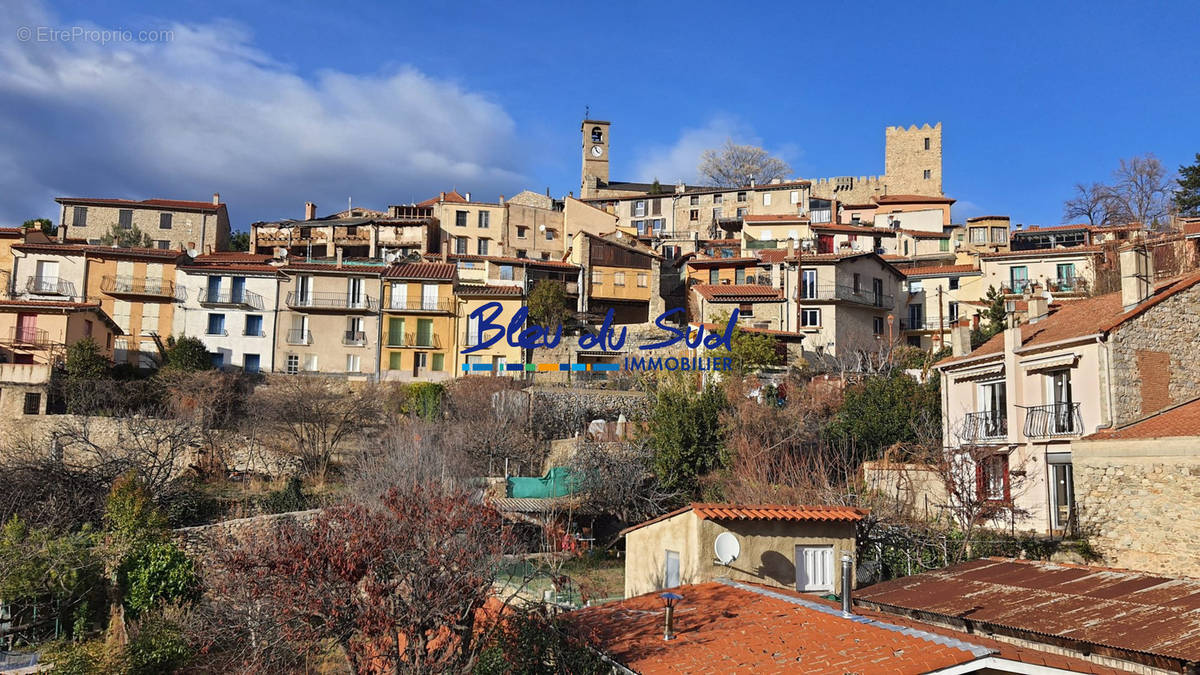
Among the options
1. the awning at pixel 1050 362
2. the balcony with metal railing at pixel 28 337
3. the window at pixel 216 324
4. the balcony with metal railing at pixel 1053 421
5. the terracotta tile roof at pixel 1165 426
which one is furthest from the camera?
the window at pixel 216 324

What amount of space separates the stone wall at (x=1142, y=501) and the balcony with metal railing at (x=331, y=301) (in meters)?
36.9

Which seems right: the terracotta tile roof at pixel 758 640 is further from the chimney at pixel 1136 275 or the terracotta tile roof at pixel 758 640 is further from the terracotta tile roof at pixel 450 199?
the terracotta tile roof at pixel 450 199

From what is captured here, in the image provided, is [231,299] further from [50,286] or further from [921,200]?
[921,200]

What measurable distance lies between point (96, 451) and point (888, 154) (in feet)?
247

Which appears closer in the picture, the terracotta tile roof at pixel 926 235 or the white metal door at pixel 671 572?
the white metal door at pixel 671 572

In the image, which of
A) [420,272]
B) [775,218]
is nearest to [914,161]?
[775,218]

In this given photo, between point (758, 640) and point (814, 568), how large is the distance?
597 centimetres

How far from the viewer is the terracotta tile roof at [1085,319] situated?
21.3m

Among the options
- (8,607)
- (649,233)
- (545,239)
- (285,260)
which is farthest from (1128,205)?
(8,607)

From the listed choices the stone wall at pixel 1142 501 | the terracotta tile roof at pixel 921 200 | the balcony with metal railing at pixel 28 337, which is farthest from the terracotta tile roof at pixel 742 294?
the balcony with metal railing at pixel 28 337

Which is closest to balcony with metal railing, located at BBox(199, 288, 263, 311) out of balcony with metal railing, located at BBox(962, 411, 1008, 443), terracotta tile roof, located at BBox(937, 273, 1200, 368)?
terracotta tile roof, located at BBox(937, 273, 1200, 368)

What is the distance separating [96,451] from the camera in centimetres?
3052

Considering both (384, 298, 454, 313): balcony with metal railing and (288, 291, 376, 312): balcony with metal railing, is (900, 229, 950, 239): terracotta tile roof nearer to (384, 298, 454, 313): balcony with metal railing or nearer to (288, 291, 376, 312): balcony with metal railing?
(384, 298, 454, 313): balcony with metal railing

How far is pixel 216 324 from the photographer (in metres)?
47.8
